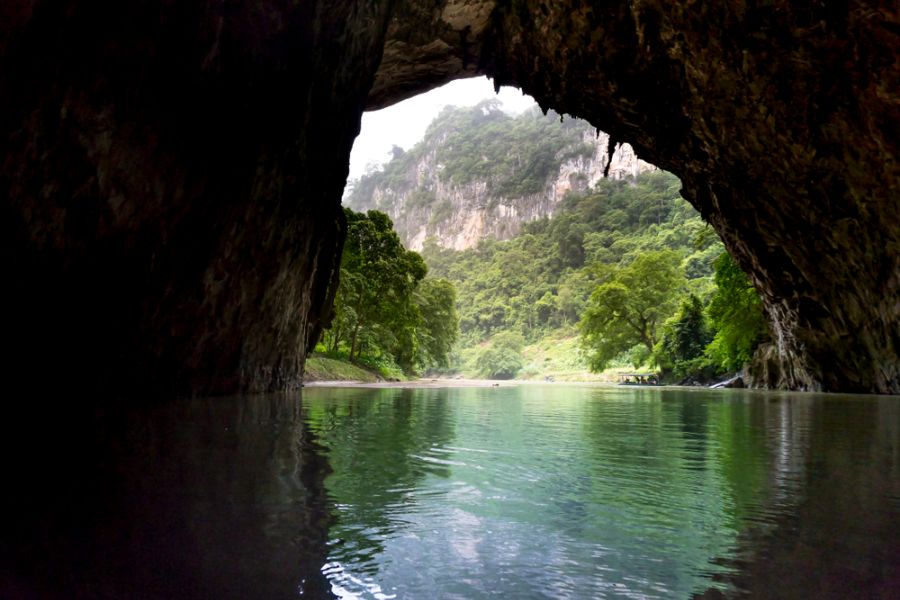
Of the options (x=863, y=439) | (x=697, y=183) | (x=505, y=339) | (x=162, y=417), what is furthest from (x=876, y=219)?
(x=505, y=339)

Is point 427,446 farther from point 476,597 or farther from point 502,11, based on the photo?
point 502,11

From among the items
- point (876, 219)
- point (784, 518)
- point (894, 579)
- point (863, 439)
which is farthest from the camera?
point (876, 219)

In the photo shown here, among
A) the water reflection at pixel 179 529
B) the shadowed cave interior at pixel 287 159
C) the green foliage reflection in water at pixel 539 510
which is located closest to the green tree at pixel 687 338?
the shadowed cave interior at pixel 287 159

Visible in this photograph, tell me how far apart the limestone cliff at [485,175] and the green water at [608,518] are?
10373 cm

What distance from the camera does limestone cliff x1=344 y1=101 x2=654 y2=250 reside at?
12238 cm

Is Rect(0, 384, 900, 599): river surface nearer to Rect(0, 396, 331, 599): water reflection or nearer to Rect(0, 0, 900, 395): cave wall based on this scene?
Rect(0, 396, 331, 599): water reflection

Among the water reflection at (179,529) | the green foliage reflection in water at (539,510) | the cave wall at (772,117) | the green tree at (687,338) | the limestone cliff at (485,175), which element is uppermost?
the limestone cliff at (485,175)

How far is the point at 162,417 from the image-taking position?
609cm

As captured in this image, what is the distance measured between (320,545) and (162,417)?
16.4 feet

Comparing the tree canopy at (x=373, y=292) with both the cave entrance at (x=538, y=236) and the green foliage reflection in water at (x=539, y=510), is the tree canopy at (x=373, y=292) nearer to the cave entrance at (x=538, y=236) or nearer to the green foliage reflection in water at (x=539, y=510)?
the cave entrance at (x=538, y=236)

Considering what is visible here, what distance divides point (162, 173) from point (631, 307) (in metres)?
37.2

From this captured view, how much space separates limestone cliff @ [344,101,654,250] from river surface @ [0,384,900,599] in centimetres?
10412

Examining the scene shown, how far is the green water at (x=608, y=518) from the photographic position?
1521 mm

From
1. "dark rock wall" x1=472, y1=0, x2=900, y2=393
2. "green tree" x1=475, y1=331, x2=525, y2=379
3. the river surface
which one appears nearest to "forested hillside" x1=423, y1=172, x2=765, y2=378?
"green tree" x1=475, y1=331, x2=525, y2=379
